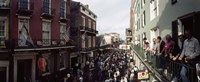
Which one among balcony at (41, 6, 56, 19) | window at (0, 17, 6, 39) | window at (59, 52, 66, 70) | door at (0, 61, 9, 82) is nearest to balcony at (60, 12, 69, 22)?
balcony at (41, 6, 56, 19)

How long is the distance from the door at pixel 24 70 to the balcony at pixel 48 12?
479 cm

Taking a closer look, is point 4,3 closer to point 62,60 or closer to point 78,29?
point 62,60

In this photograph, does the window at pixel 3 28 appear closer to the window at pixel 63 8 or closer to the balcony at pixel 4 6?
the balcony at pixel 4 6

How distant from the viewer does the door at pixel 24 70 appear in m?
20.3

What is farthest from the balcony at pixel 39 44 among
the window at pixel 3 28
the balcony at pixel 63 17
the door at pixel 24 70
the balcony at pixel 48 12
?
the balcony at pixel 63 17

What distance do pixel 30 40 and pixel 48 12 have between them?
5.51m

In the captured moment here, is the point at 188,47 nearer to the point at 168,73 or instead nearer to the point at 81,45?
the point at 168,73

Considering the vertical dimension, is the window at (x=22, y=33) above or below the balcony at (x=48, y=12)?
below

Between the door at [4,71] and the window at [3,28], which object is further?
the window at [3,28]

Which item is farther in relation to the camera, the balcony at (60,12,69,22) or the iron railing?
the balcony at (60,12,69,22)

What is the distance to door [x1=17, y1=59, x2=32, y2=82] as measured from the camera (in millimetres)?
20328

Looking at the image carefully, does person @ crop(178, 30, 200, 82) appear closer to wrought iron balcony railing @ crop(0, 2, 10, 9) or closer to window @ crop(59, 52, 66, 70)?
wrought iron balcony railing @ crop(0, 2, 10, 9)

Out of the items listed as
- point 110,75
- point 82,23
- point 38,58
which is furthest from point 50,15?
point 82,23

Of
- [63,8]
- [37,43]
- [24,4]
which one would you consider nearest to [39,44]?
[37,43]
